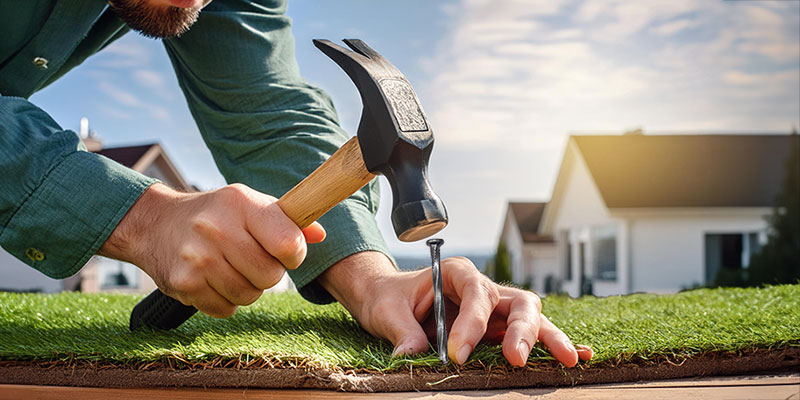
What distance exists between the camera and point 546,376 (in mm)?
1202

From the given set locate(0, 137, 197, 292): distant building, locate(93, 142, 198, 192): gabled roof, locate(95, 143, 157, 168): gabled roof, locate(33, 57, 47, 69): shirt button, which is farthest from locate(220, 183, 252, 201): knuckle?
locate(95, 143, 157, 168): gabled roof

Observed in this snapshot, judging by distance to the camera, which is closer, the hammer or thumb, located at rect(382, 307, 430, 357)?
the hammer

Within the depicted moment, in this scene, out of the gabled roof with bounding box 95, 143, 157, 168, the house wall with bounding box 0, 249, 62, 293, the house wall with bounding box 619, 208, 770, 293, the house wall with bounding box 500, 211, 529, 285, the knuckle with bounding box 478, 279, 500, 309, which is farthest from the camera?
the house wall with bounding box 500, 211, 529, 285

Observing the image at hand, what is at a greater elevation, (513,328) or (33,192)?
(33,192)

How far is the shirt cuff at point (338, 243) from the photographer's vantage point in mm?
1681

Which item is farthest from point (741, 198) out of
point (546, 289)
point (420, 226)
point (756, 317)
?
point (420, 226)

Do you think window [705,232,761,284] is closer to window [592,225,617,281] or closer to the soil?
window [592,225,617,281]

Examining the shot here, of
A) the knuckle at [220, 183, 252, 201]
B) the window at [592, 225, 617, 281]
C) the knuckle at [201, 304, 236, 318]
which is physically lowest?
the window at [592, 225, 617, 281]

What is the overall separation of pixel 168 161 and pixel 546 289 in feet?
39.7

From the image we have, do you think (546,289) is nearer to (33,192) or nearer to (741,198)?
(741,198)

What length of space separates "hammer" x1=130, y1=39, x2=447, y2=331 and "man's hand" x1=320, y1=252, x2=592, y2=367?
245 mm

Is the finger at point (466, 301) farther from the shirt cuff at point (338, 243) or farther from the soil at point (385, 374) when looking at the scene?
the shirt cuff at point (338, 243)

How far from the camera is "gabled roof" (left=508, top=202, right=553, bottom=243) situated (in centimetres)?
2072

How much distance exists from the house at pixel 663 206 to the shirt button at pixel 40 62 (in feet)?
39.6
